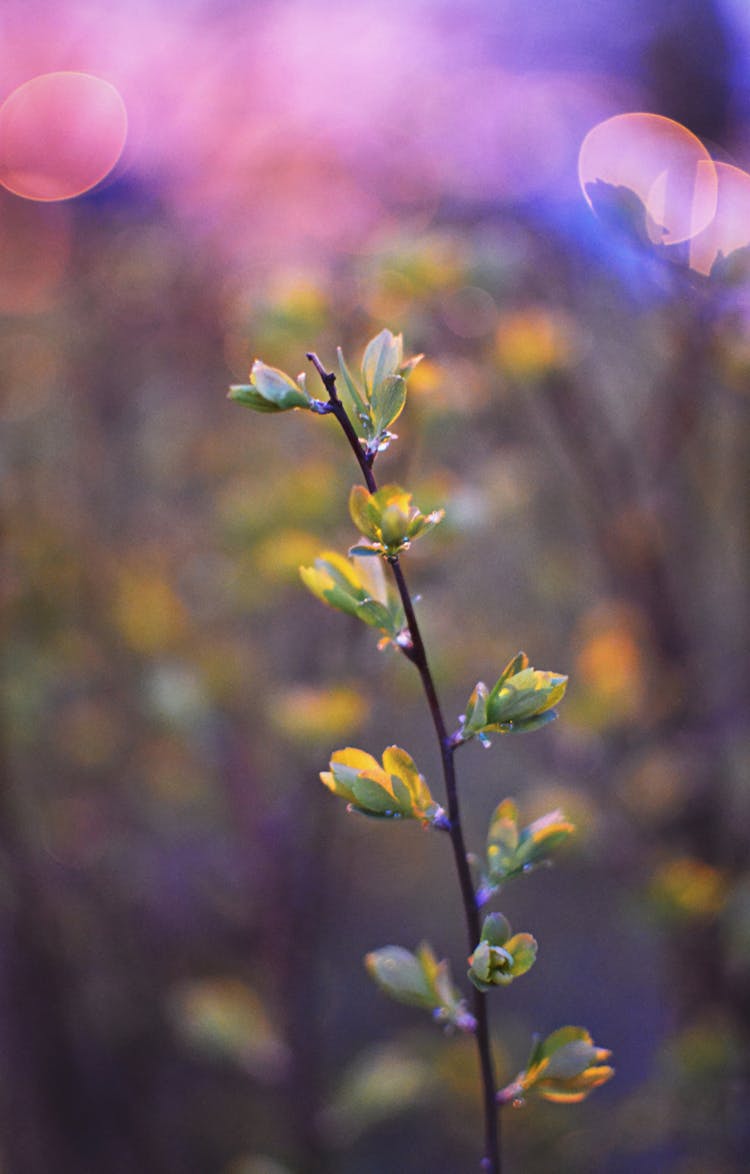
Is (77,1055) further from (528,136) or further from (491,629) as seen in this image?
(528,136)

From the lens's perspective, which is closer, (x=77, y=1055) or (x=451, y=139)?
(x=77, y=1055)

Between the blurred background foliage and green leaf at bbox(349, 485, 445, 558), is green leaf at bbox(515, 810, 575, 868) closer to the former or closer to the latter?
green leaf at bbox(349, 485, 445, 558)

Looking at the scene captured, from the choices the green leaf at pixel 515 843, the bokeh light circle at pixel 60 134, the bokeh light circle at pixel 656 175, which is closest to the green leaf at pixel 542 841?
the green leaf at pixel 515 843

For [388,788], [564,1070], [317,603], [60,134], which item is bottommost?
[317,603]

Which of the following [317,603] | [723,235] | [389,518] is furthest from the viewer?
[317,603]

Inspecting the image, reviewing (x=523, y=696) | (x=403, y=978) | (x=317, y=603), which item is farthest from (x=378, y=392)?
(x=317, y=603)

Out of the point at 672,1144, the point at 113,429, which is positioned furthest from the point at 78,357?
the point at 672,1144

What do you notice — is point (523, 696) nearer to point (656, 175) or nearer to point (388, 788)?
point (388, 788)
